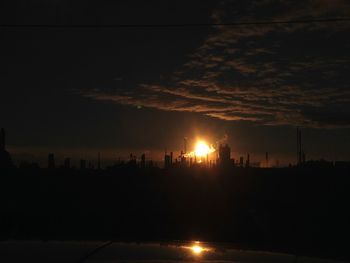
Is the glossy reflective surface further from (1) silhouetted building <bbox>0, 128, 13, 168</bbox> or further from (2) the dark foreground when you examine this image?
(1) silhouetted building <bbox>0, 128, 13, 168</bbox>

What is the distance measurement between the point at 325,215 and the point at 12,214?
14.5 meters

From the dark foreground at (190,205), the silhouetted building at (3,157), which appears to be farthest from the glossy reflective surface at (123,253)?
the silhouetted building at (3,157)

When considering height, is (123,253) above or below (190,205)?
above

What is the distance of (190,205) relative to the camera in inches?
1186

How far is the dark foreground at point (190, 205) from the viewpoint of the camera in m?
19.7

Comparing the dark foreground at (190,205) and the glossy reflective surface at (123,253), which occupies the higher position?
the glossy reflective surface at (123,253)

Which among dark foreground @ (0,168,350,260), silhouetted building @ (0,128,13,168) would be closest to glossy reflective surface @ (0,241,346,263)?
dark foreground @ (0,168,350,260)

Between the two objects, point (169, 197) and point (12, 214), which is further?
point (169, 197)

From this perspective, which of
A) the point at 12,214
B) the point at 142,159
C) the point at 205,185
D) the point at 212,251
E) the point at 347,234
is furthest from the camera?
the point at 142,159

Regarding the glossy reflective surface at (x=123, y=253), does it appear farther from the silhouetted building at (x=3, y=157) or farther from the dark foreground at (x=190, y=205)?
the silhouetted building at (x=3, y=157)

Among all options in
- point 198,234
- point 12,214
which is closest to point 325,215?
point 198,234

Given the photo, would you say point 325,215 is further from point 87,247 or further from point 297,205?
point 87,247

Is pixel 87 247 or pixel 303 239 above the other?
pixel 87 247

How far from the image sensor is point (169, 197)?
1318 inches
